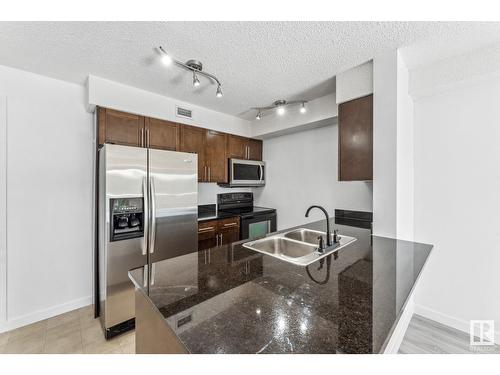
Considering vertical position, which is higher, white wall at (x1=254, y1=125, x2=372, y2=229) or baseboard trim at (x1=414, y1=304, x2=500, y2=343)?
white wall at (x1=254, y1=125, x2=372, y2=229)

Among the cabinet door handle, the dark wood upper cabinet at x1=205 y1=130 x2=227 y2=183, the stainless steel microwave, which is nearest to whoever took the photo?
the cabinet door handle

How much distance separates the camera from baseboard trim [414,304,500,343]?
6.26 feet

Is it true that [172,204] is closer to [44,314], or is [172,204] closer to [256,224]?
[256,224]

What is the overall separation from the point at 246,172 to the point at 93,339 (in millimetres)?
2627

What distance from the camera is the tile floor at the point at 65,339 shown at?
1.76 m

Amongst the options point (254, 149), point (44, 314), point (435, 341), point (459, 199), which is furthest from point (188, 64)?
point (435, 341)

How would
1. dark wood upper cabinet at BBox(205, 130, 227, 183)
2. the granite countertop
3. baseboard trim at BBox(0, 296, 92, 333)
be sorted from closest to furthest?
the granite countertop → baseboard trim at BBox(0, 296, 92, 333) → dark wood upper cabinet at BBox(205, 130, 227, 183)

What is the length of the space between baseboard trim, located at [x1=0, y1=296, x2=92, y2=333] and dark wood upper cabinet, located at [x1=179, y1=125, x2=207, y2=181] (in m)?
1.93

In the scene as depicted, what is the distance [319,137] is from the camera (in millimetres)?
3064

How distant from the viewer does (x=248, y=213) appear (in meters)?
3.30

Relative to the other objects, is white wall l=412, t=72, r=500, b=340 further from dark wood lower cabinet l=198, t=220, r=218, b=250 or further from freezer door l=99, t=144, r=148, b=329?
freezer door l=99, t=144, r=148, b=329

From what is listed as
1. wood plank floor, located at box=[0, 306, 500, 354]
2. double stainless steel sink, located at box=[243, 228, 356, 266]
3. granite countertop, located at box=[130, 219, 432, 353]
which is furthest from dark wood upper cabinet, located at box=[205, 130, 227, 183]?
wood plank floor, located at box=[0, 306, 500, 354]

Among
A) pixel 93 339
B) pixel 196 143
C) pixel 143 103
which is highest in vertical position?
pixel 143 103

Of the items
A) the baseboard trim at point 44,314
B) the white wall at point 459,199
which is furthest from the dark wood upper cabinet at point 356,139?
the baseboard trim at point 44,314
